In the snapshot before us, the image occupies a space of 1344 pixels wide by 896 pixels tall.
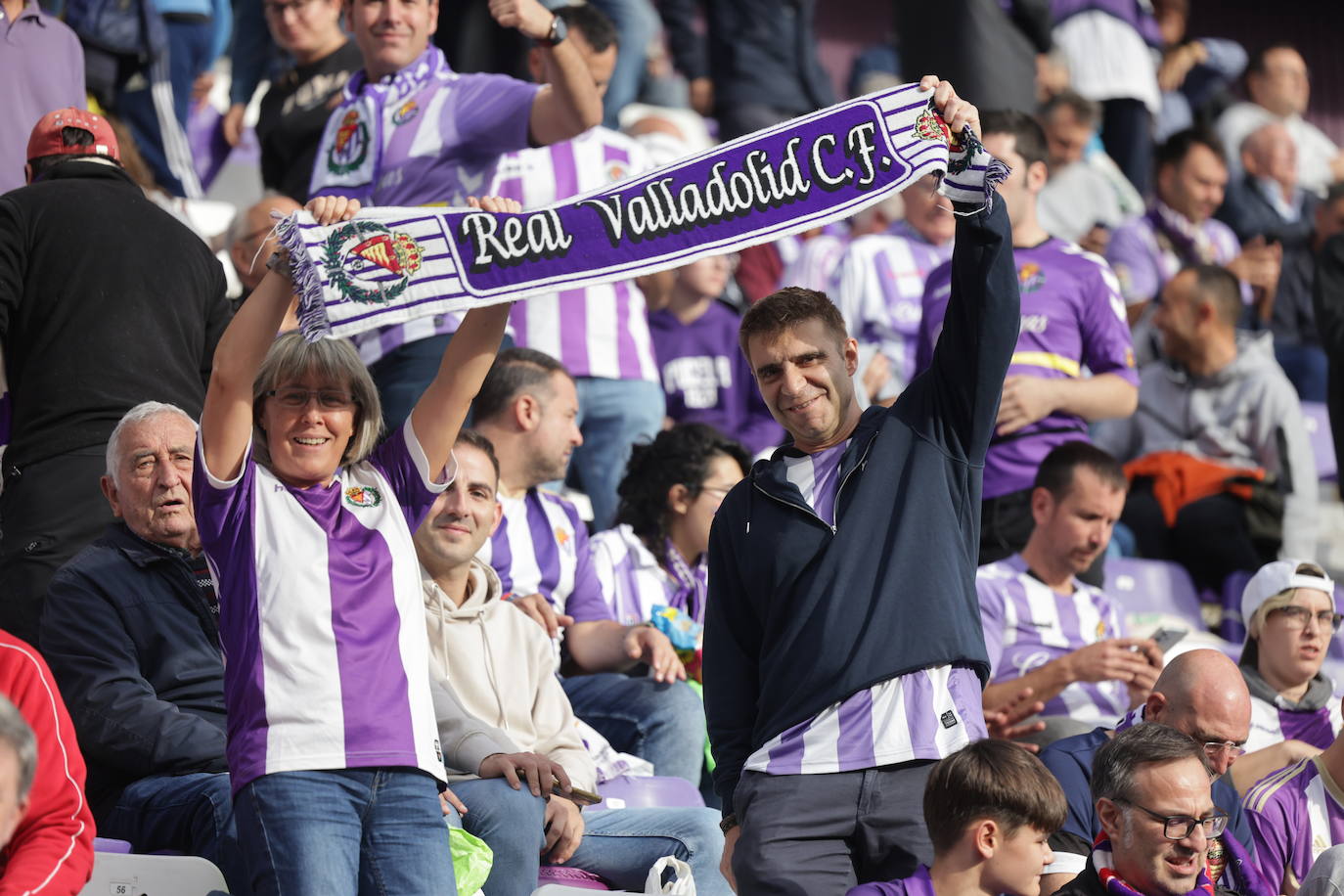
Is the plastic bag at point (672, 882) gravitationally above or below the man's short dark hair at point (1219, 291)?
below

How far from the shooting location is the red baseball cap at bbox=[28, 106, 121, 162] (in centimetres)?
507

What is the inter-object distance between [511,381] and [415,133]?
86 cm

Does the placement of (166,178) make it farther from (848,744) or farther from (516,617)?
(848,744)

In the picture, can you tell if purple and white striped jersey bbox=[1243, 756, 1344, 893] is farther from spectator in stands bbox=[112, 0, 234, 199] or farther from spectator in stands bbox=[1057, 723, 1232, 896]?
spectator in stands bbox=[112, 0, 234, 199]

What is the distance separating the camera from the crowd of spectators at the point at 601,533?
3.47 m

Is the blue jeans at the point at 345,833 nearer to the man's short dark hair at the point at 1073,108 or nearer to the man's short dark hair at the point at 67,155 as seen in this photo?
the man's short dark hair at the point at 67,155

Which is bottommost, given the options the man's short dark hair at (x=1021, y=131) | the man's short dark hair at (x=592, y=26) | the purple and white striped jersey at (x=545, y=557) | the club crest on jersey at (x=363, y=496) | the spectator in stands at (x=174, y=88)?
the purple and white striped jersey at (x=545, y=557)

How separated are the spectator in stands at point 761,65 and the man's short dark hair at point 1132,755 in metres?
6.69

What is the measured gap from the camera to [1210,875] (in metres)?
4.06

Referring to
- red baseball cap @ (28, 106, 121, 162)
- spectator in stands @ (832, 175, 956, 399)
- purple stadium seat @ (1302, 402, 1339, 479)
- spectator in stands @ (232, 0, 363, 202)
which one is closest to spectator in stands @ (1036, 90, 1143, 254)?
purple stadium seat @ (1302, 402, 1339, 479)

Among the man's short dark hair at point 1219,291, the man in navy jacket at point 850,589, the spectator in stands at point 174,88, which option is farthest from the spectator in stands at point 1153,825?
the spectator in stands at point 174,88

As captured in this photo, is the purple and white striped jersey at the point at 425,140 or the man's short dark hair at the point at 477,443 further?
the purple and white striped jersey at the point at 425,140

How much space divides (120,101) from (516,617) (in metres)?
4.69

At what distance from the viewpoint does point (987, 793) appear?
3336 millimetres
